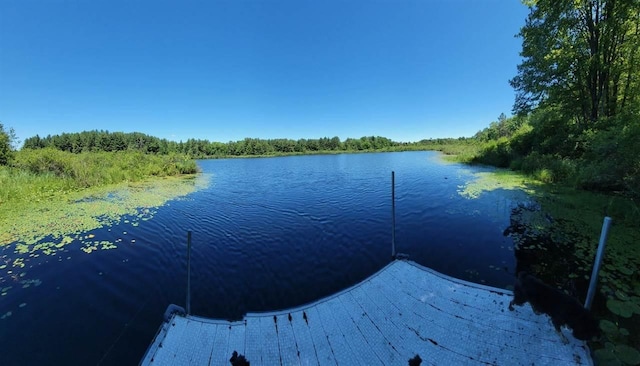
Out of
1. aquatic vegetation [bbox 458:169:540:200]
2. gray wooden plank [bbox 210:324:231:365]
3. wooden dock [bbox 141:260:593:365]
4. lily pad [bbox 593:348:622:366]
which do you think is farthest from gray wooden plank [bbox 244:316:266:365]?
aquatic vegetation [bbox 458:169:540:200]

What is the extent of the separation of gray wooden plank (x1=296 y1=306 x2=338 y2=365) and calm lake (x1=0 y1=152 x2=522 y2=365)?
1526 mm

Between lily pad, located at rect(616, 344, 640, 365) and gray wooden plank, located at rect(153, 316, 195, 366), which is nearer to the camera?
lily pad, located at rect(616, 344, 640, 365)

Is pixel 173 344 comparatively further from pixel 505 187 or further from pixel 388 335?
pixel 505 187

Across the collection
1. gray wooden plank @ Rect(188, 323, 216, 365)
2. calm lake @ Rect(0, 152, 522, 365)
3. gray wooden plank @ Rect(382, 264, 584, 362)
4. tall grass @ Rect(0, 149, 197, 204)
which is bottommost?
calm lake @ Rect(0, 152, 522, 365)

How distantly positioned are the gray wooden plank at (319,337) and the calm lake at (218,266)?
1526 millimetres

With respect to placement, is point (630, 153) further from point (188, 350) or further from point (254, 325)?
point (188, 350)

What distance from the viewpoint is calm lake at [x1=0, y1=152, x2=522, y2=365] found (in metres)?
4.53

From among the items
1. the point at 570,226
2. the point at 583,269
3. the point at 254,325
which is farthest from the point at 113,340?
the point at 570,226

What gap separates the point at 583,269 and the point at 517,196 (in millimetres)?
8330

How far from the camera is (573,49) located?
14.6 metres

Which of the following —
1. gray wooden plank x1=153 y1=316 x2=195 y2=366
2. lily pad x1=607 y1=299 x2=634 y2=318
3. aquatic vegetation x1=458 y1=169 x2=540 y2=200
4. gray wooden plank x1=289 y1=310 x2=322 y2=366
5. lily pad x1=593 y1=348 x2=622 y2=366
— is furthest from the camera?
aquatic vegetation x1=458 y1=169 x2=540 y2=200

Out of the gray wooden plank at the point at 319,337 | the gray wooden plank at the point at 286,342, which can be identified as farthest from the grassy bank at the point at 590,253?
the gray wooden plank at the point at 286,342

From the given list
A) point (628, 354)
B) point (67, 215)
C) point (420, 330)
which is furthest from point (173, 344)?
point (67, 215)

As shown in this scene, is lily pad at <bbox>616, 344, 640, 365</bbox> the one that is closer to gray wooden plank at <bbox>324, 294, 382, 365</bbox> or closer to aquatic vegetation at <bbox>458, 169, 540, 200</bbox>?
gray wooden plank at <bbox>324, 294, 382, 365</bbox>
